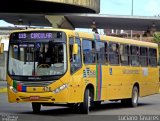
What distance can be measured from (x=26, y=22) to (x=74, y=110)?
38287 mm

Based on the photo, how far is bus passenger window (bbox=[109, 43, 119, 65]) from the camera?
837 inches

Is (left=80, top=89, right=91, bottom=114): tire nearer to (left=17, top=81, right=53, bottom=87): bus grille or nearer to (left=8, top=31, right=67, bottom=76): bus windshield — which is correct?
(left=8, top=31, right=67, bottom=76): bus windshield

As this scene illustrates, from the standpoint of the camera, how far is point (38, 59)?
17.9 m

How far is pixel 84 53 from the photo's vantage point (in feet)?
62.1

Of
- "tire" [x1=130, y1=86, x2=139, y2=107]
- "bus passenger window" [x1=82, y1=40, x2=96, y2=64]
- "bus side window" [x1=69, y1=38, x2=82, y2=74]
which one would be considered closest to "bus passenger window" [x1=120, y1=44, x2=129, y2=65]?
"tire" [x1=130, y1=86, x2=139, y2=107]

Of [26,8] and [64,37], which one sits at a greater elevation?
[26,8]

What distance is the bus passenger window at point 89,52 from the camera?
1903cm

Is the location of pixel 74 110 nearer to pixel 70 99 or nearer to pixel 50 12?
pixel 70 99

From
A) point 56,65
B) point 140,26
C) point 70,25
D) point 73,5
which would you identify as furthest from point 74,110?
point 140,26

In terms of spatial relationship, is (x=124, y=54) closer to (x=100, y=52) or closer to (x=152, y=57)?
(x=100, y=52)

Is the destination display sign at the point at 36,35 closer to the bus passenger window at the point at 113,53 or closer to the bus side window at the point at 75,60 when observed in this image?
the bus side window at the point at 75,60

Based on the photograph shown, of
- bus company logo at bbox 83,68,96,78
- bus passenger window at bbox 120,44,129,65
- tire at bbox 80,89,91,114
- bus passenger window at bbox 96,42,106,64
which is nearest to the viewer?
tire at bbox 80,89,91,114

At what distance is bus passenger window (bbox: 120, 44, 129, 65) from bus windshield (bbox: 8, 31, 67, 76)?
16.7ft

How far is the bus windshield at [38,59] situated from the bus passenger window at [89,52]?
1402mm
